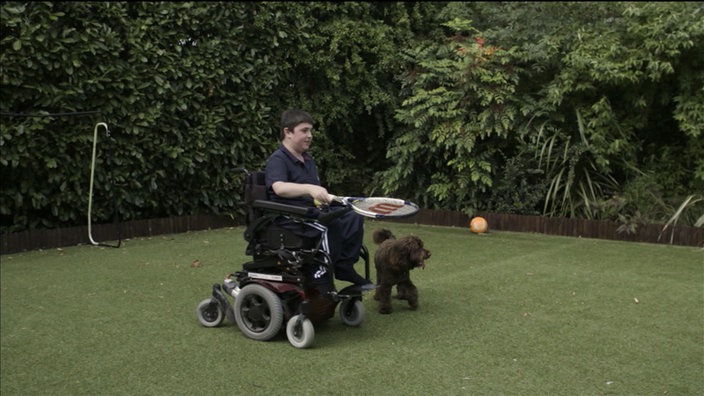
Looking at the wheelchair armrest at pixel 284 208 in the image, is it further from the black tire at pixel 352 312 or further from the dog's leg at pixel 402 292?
the dog's leg at pixel 402 292

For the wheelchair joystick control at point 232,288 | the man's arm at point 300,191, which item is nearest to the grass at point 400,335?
the wheelchair joystick control at point 232,288

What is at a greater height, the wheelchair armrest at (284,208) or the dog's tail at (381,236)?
the wheelchair armrest at (284,208)

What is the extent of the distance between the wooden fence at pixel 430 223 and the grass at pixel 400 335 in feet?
1.48

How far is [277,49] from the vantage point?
8.12 m

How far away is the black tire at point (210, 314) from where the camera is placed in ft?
13.0

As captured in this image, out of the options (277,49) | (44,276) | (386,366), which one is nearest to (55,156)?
(44,276)

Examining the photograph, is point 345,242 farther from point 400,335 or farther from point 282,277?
point 400,335

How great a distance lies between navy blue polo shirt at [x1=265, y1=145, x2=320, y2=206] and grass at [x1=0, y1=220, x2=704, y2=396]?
755 millimetres

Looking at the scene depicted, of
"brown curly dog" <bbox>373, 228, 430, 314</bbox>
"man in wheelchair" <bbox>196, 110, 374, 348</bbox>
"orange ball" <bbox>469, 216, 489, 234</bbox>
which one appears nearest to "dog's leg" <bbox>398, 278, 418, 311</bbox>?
"brown curly dog" <bbox>373, 228, 430, 314</bbox>

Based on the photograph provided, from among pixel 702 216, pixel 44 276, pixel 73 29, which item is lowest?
pixel 44 276

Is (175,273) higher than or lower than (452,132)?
lower

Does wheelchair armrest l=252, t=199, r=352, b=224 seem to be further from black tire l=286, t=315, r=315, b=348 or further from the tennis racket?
black tire l=286, t=315, r=315, b=348

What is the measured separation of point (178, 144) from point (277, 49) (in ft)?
5.60

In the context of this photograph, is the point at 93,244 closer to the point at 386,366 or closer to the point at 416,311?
the point at 416,311
